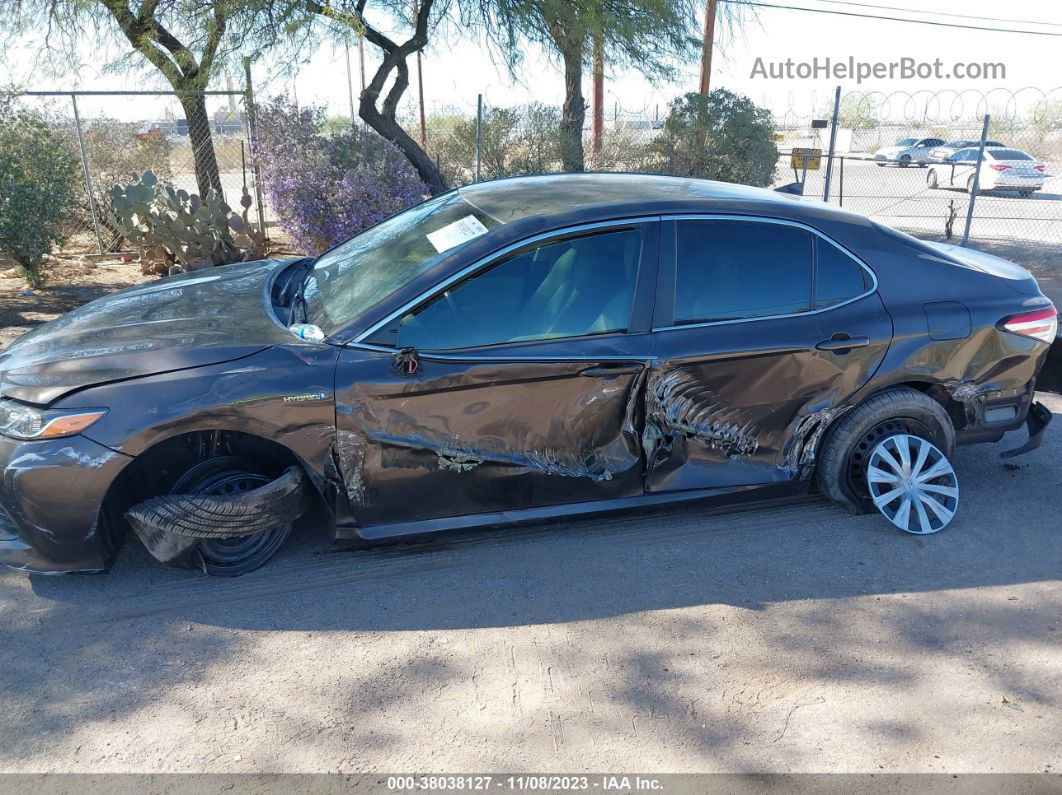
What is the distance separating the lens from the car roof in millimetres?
4032

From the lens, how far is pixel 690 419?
407 centimetres

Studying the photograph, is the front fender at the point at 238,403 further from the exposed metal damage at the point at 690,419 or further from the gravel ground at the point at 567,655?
the exposed metal damage at the point at 690,419

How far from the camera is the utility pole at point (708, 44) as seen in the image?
15930mm

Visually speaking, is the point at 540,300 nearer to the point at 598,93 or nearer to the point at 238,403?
the point at 238,403

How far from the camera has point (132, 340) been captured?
12.2 feet

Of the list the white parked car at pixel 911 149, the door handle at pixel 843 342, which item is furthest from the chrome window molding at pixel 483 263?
the white parked car at pixel 911 149

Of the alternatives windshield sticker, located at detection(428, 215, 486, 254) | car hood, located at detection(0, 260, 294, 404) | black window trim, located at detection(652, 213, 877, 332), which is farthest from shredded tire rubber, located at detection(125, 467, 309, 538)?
Answer: black window trim, located at detection(652, 213, 877, 332)

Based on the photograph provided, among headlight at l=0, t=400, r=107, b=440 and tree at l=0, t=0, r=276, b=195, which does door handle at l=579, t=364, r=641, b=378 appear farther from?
tree at l=0, t=0, r=276, b=195

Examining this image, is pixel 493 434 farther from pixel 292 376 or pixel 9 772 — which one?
pixel 9 772

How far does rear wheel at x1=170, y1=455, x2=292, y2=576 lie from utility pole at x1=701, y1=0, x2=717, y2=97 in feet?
46.5

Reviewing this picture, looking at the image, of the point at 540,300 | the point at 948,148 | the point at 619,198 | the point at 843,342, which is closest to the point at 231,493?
the point at 540,300

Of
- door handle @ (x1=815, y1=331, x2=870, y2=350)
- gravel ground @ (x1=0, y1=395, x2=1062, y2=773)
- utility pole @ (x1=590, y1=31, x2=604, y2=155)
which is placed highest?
utility pole @ (x1=590, y1=31, x2=604, y2=155)

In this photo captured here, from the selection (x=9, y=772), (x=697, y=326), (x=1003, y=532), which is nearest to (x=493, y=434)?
(x=697, y=326)

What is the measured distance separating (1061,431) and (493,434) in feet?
13.9
